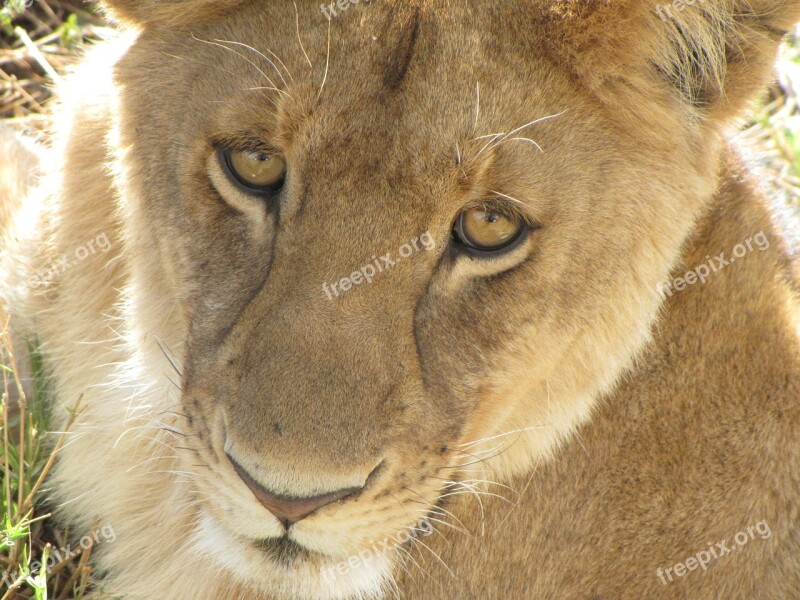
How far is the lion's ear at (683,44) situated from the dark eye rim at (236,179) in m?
0.79

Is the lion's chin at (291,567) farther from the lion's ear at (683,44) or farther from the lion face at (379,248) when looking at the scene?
the lion's ear at (683,44)

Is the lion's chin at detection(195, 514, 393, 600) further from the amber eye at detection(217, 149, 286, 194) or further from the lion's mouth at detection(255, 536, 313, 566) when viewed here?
the amber eye at detection(217, 149, 286, 194)

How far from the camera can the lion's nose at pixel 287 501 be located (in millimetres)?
2221

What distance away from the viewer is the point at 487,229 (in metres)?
2.50

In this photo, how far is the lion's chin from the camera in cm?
244

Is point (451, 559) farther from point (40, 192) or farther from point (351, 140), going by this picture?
point (40, 192)

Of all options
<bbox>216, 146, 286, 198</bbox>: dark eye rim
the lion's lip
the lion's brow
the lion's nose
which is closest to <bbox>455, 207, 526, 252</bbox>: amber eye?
the lion's brow

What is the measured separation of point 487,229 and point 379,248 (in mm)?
288

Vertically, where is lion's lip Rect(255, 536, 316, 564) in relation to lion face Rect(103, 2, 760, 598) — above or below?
below

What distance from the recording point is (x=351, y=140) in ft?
7.79

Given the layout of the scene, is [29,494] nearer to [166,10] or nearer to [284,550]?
[284,550]

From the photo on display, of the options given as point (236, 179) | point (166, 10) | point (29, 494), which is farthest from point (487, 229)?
point (29, 494)

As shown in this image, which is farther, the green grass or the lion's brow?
the green grass

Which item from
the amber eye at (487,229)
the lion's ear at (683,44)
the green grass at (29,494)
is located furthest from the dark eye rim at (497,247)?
the green grass at (29,494)
